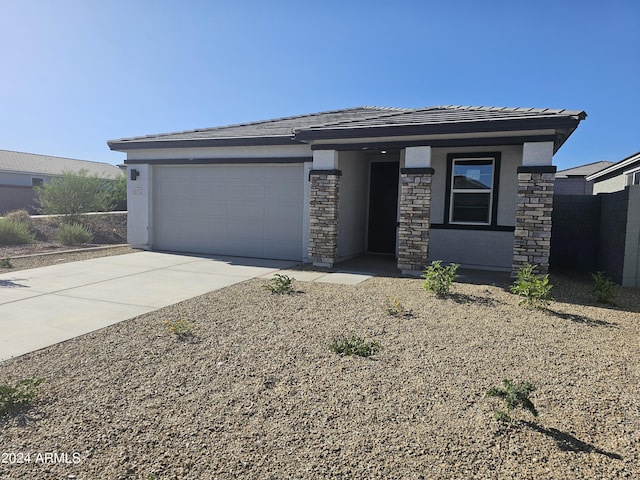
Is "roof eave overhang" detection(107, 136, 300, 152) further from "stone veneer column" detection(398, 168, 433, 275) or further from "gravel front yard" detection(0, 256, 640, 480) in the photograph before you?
"gravel front yard" detection(0, 256, 640, 480)

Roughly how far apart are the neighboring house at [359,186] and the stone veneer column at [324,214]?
0.03 metres

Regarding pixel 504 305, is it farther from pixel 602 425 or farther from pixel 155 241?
pixel 155 241

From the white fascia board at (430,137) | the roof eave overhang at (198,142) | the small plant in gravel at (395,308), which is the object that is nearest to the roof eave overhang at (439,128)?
A: the white fascia board at (430,137)

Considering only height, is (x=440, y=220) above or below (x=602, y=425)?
above

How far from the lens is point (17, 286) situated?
25.7 ft

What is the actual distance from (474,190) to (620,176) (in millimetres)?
9840

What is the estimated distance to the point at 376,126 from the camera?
9266 mm

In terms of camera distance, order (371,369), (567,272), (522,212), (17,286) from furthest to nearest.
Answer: (567,272), (522,212), (17,286), (371,369)

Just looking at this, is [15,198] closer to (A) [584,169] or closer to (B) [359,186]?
(B) [359,186]

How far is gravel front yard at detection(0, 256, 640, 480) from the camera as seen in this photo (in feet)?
9.35

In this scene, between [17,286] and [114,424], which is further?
[17,286]

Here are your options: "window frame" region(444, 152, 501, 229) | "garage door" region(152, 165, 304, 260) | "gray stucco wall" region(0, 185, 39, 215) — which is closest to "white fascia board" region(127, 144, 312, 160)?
"garage door" region(152, 165, 304, 260)

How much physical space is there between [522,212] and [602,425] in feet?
18.8

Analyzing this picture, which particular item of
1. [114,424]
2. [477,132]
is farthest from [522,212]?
[114,424]
